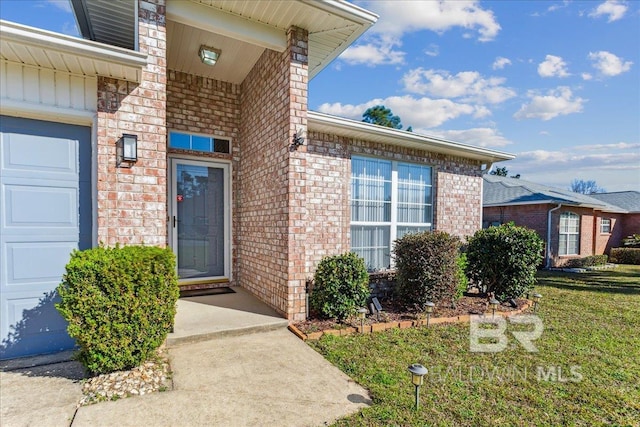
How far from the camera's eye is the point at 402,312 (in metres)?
5.27

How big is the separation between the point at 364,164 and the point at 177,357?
16.1 feet

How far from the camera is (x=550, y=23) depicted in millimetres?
6812

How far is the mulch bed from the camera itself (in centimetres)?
441

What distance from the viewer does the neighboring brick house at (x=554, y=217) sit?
12.8 meters

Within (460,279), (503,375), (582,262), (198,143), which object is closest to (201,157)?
(198,143)

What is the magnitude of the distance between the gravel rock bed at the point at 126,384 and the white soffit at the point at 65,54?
3.15 metres

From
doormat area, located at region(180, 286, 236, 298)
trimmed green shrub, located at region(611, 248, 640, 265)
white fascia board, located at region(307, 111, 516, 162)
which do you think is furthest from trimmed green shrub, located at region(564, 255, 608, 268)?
doormat area, located at region(180, 286, 236, 298)

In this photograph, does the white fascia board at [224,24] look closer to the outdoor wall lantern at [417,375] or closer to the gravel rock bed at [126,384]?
the gravel rock bed at [126,384]

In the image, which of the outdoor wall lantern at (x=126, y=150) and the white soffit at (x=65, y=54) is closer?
the white soffit at (x=65, y=54)

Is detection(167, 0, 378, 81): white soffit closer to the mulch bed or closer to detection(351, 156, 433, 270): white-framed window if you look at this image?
detection(351, 156, 433, 270): white-framed window

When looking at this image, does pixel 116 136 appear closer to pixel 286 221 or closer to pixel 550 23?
pixel 286 221

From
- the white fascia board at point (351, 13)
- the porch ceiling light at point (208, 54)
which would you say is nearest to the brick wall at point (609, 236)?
the white fascia board at point (351, 13)

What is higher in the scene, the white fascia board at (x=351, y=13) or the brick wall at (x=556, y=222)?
the white fascia board at (x=351, y=13)

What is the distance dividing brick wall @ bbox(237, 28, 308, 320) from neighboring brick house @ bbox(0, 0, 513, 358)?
0.10ft
